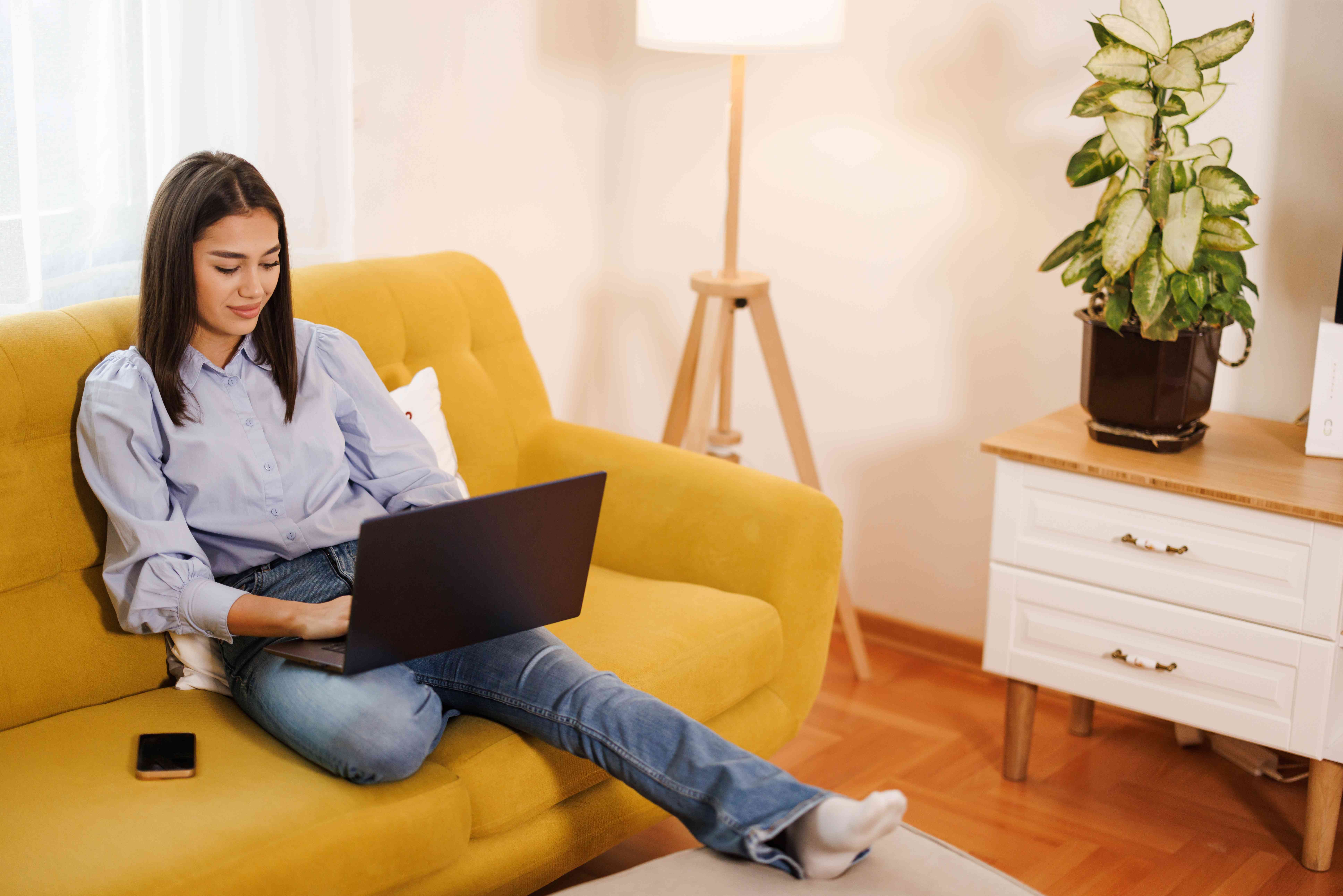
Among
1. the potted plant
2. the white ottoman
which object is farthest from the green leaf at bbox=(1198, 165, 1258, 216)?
the white ottoman

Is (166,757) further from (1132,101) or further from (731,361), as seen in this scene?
(1132,101)

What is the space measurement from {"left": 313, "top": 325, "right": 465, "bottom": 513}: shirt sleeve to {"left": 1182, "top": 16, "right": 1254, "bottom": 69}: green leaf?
1.24 metres

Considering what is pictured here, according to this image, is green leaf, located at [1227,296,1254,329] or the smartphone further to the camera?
green leaf, located at [1227,296,1254,329]

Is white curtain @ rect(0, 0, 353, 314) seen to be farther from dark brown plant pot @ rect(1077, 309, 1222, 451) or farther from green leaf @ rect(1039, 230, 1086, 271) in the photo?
dark brown plant pot @ rect(1077, 309, 1222, 451)

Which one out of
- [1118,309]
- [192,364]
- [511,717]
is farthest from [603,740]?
[1118,309]

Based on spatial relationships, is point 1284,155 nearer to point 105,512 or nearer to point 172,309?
point 172,309

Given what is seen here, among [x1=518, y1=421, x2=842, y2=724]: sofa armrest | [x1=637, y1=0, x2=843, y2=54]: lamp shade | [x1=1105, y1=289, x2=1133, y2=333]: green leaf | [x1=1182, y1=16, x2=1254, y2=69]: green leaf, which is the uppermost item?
[x1=637, y1=0, x2=843, y2=54]: lamp shade

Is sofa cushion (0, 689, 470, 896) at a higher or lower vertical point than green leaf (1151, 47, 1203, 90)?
lower

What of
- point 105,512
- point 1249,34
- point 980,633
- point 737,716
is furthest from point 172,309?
point 980,633

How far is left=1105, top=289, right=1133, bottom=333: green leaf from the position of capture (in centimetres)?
206

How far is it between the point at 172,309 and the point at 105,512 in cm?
29

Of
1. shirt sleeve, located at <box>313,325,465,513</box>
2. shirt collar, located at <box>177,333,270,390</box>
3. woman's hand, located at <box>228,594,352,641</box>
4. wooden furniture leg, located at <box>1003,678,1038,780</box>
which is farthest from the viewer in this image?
wooden furniture leg, located at <box>1003,678,1038,780</box>

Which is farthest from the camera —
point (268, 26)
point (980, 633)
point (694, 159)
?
point (694, 159)

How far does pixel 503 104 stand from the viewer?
2773 mm
